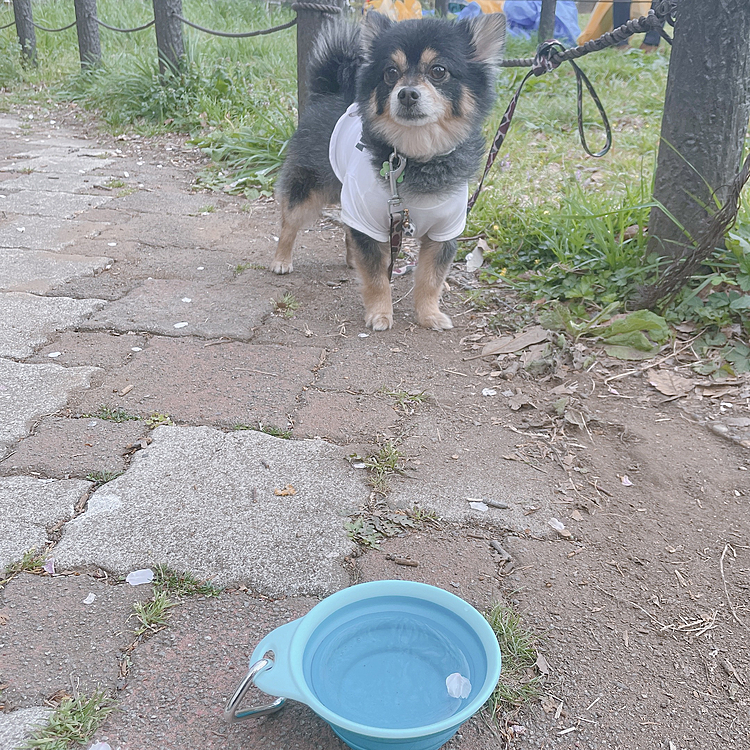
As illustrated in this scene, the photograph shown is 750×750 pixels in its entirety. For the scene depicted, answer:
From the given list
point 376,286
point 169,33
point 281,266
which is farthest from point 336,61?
point 169,33

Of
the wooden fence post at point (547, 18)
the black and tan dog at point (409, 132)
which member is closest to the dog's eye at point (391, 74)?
the black and tan dog at point (409, 132)

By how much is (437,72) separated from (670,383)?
1.44 meters

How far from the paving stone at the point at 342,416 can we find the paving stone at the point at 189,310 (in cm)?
62

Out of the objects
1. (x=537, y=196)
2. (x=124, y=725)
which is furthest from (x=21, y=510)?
(x=537, y=196)

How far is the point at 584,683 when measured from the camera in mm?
1453

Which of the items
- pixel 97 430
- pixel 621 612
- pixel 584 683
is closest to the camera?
pixel 584 683

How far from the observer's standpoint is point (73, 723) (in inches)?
50.6

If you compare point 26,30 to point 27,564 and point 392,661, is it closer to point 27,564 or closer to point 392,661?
point 27,564

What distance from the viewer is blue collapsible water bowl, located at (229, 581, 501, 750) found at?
121 centimetres

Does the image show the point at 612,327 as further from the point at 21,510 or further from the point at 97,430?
the point at 21,510

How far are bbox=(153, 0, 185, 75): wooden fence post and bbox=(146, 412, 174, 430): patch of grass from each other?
509 cm

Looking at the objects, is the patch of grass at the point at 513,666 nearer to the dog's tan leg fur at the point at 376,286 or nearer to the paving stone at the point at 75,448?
the paving stone at the point at 75,448

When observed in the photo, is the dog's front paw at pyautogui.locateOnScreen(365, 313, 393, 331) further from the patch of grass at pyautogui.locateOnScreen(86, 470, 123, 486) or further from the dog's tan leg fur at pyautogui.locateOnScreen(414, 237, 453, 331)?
the patch of grass at pyautogui.locateOnScreen(86, 470, 123, 486)

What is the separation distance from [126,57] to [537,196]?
5.44 m
